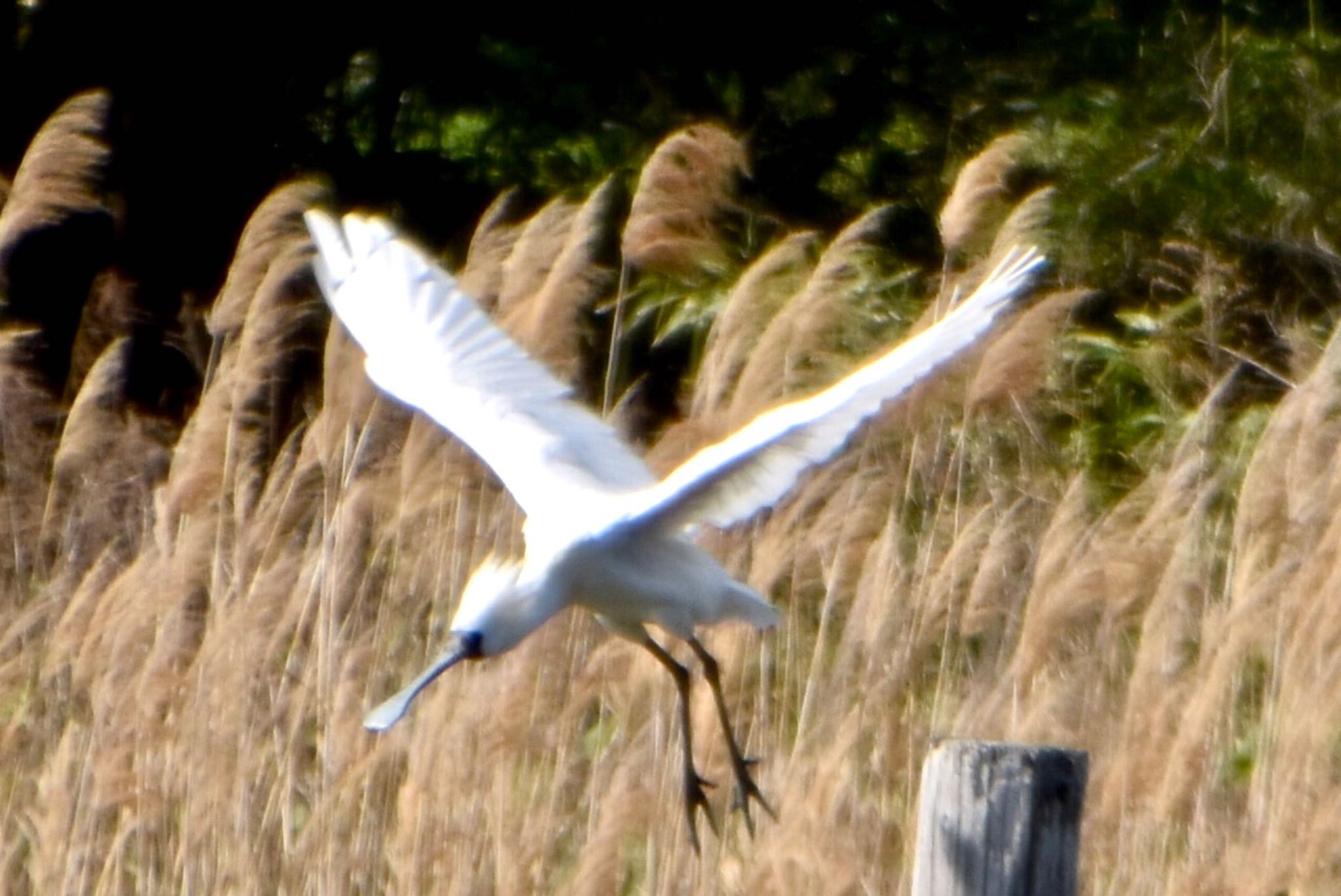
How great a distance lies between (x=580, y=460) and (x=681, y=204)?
0.71 metres

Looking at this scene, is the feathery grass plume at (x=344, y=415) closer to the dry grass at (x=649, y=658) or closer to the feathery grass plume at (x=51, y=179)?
the dry grass at (x=649, y=658)

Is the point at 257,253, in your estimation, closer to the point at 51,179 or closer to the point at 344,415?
the point at 344,415

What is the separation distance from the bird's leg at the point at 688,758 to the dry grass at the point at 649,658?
0.09 metres

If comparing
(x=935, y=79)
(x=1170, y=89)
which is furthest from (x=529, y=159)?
(x=1170, y=89)

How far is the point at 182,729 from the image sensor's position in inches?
166

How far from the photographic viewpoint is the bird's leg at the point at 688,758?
3.84 m

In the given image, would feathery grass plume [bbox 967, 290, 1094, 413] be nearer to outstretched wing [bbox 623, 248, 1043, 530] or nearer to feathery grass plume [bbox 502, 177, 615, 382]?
outstretched wing [bbox 623, 248, 1043, 530]

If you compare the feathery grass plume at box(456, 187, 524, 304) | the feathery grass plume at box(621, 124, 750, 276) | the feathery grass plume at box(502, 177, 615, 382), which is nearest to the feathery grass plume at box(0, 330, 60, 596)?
the feathery grass plume at box(456, 187, 524, 304)

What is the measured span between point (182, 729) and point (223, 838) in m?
0.24

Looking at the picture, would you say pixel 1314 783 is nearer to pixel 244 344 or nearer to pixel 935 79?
pixel 244 344

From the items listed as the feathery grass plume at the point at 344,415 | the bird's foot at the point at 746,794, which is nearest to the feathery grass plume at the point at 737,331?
the feathery grass plume at the point at 344,415

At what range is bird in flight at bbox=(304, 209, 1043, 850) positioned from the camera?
3.39 meters

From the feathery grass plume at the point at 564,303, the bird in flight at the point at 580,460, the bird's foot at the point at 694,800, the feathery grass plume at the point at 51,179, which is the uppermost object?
the feathery grass plume at the point at 51,179

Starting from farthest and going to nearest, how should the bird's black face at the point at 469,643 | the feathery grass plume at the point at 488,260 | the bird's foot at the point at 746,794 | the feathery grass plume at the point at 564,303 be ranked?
the feathery grass plume at the point at 488,260
the feathery grass plume at the point at 564,303
the bird's foot at the point at 746,794
the bird's black face at the point at 469,643
